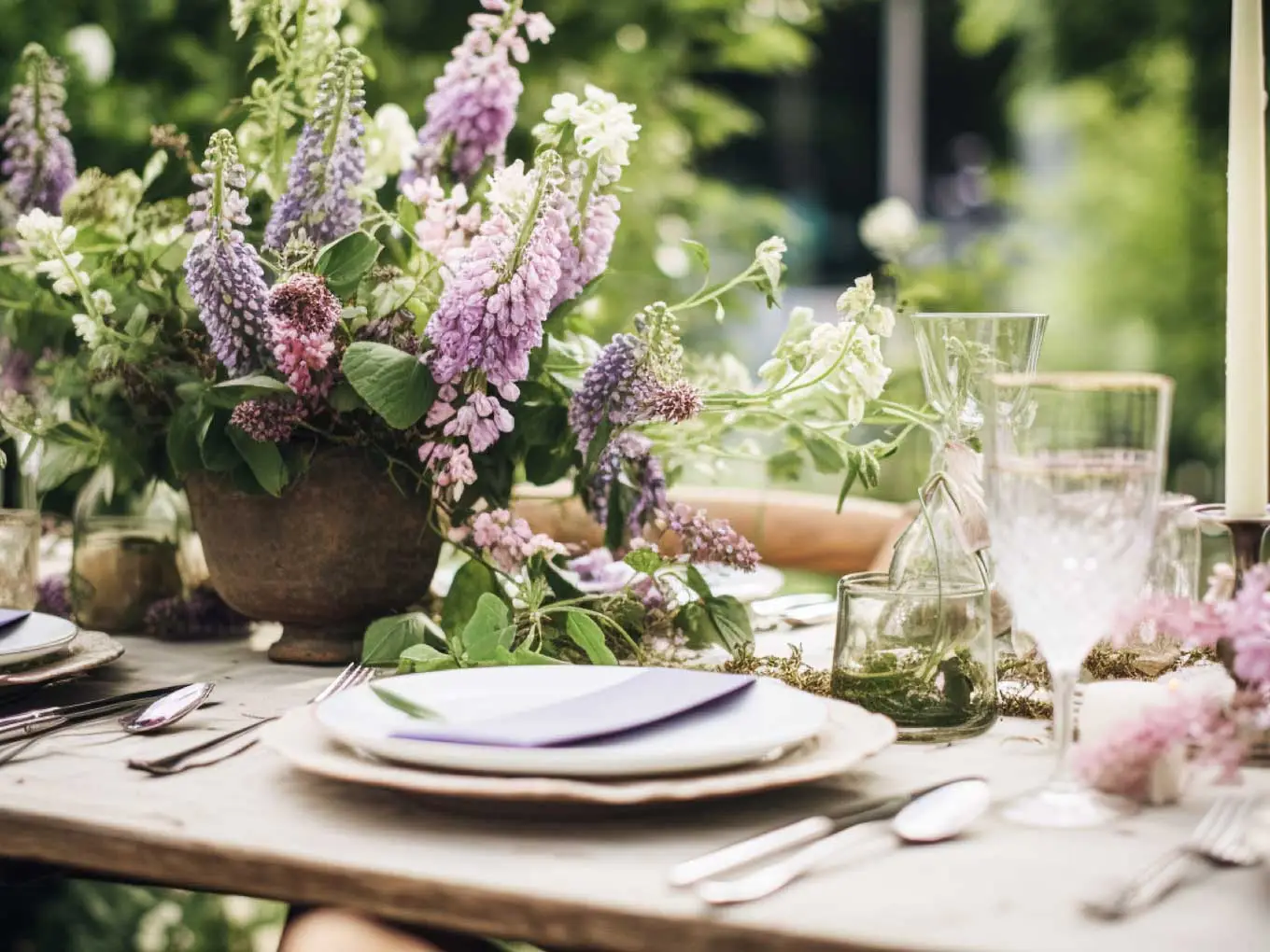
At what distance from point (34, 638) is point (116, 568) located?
0.29 meters

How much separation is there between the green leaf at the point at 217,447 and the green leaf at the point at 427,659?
9.3 inches

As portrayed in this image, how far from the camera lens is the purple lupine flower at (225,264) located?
1.06 metres

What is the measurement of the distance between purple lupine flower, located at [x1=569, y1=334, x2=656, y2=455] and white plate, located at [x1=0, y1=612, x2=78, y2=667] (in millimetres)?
417

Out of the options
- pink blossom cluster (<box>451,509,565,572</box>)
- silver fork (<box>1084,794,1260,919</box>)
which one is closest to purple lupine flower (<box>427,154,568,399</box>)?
pink blossom cluster (<box>451,509,565,572</box>)

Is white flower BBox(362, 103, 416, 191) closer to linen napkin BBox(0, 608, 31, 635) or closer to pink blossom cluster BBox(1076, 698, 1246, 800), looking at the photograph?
linen napkin BBox(0, 608, 31, 635)

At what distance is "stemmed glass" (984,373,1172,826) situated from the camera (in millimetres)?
722

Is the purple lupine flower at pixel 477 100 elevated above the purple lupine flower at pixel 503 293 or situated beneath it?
elevated above

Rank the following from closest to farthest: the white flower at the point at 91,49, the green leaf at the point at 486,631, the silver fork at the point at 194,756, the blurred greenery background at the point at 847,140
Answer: the silver fork at the point at 194,756 → the green leaf at the point at 486,631 → the white flower at the point at 91,49 → the blurred greenery background at the point at 847,140

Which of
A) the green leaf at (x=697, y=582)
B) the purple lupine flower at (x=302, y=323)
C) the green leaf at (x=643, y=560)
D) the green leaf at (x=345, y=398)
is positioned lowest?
the green leaf at (x=697, y=582)

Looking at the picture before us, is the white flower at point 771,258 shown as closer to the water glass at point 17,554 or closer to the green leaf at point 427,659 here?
the green leaf at point 427,659

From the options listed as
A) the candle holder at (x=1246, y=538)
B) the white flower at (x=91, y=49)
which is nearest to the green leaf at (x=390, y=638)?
the candle holder at (x=1246, y=538)

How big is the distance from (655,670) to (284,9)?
26.8 inches

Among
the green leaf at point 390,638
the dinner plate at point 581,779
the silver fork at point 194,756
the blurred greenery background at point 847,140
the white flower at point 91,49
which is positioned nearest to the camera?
the dinner plate at point 581,779

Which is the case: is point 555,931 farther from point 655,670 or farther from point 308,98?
point 308,98
